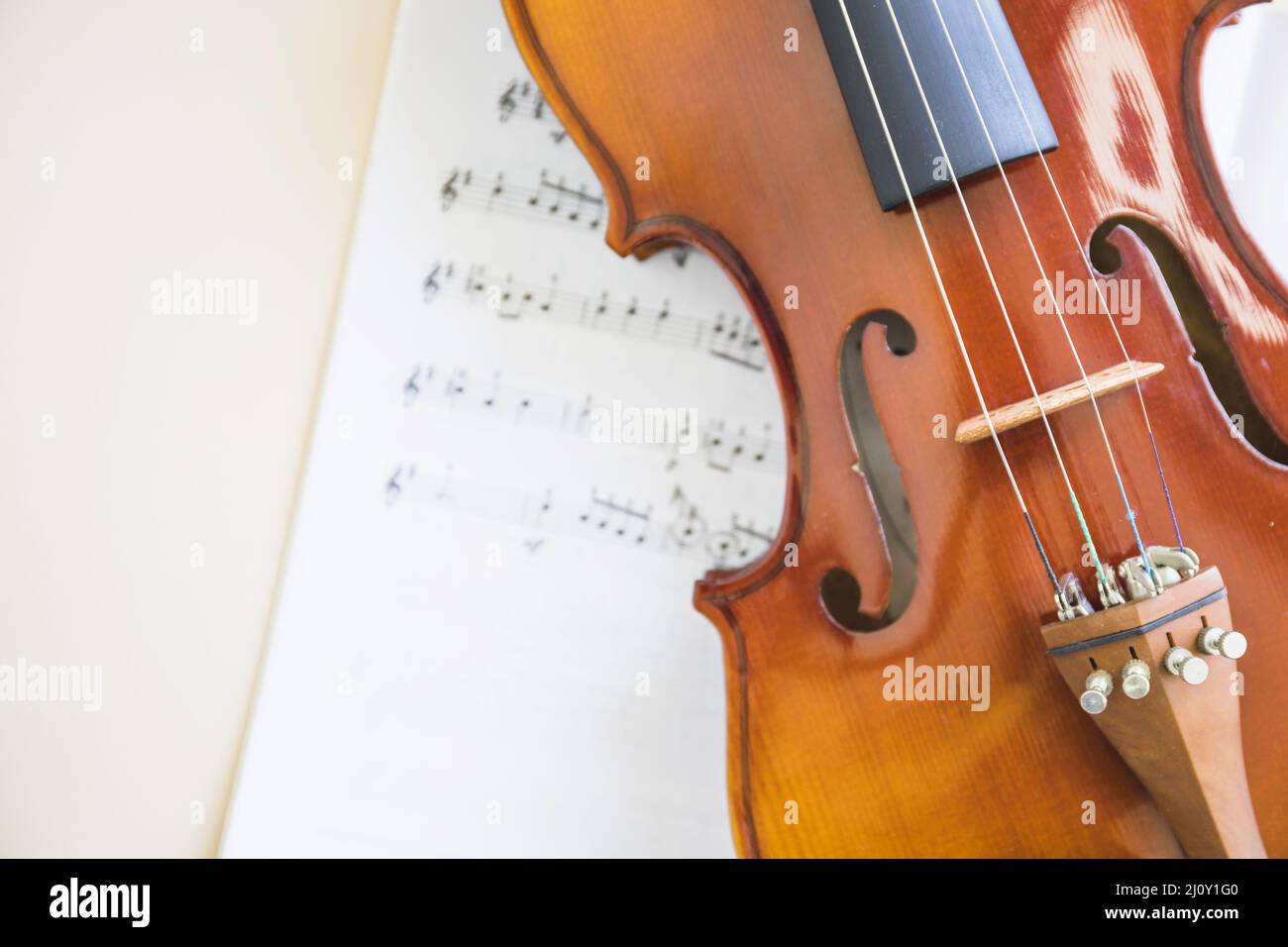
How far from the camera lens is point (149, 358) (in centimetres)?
141

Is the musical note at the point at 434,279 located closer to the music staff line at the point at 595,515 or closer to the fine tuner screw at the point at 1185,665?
the music staff line at the point at 595,515

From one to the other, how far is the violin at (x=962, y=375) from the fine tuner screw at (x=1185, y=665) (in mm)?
82

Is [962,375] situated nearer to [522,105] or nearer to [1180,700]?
[1180,700]

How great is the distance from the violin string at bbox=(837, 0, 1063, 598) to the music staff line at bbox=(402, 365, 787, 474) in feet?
1.30

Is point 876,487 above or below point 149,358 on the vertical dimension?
below

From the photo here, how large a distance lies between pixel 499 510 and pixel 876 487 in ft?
1.93

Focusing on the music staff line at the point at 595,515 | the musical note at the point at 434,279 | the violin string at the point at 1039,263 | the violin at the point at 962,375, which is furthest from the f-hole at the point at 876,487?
the musical note at the point at 434,279

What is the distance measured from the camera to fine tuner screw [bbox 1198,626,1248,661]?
0.83 metres

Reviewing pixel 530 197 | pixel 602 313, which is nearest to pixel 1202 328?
→ pixel 602 313

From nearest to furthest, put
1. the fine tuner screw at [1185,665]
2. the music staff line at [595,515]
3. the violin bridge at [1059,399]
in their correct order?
the fine tuner screw at [1185,665], the violin bridge at [1059,399], the music staff line at [595,515]

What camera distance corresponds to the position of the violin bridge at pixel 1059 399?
923 mm

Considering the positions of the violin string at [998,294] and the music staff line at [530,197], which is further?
the music staff line at [530,197]
